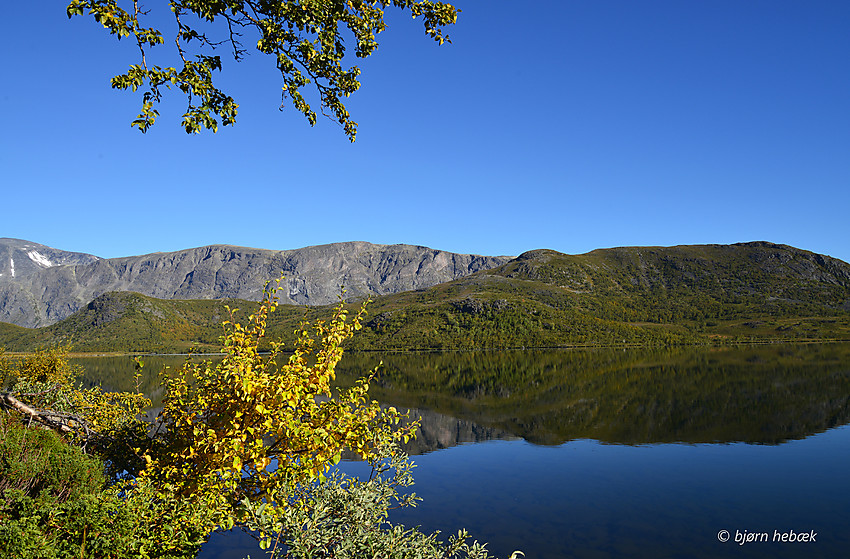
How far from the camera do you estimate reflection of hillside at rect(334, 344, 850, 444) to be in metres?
51.5

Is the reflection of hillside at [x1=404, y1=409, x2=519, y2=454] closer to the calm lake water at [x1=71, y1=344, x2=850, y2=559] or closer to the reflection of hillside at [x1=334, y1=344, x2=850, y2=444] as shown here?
the calm lake water at [x1=71, y1=344, x2=850, y2=559]

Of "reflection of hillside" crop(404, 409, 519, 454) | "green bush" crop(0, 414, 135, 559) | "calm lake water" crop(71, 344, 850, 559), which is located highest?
"green bush" crop(0, 414, 135, 559)

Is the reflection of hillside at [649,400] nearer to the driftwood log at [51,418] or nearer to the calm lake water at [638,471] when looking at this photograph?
the calm lake water at [638,471]

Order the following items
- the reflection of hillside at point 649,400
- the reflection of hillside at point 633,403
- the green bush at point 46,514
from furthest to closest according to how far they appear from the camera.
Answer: the reflection of hillside at point 649,400 → the reflection of hillside at point 633,403 → the green bush at point 46,514

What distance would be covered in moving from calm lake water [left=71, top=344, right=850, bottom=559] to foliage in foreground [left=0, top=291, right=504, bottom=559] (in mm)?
15025

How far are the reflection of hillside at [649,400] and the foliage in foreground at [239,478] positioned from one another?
42.3 m

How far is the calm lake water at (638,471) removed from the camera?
2419 cm

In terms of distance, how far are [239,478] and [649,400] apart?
70534 millimetres

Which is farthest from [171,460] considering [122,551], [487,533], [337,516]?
[487,533]

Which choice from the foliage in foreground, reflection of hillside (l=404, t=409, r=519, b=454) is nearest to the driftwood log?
the foliage in foreground

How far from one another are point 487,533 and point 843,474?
26.9 metres

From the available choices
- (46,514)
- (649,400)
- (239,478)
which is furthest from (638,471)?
(649,400)

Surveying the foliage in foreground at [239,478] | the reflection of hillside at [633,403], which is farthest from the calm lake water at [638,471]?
the foliage in foreground at [239,478]

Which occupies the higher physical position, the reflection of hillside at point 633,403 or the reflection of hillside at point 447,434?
the reflection of hillside at point 633,403
